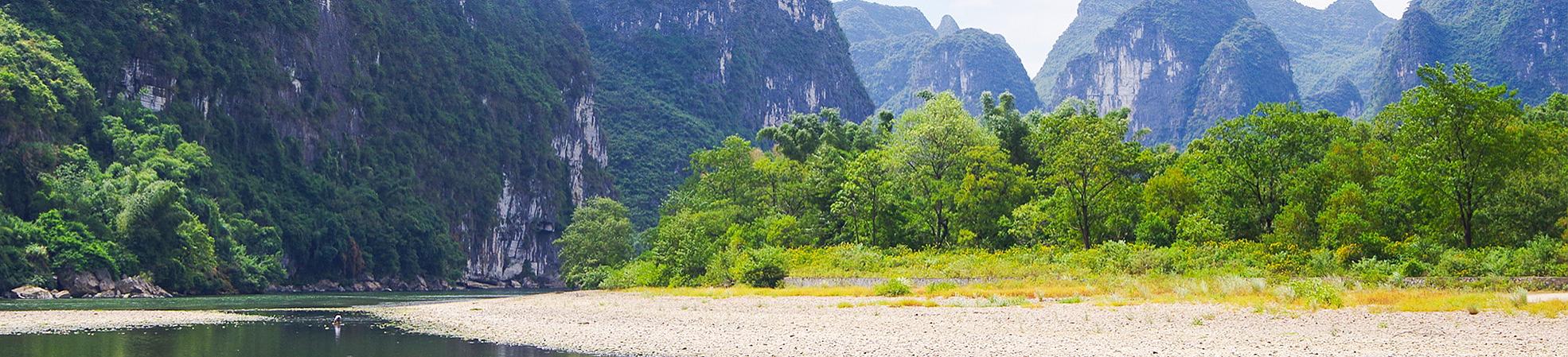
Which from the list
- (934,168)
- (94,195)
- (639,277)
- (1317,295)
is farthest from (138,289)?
(1317,295)

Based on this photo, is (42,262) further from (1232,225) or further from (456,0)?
(456,0)

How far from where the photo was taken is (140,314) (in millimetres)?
43156

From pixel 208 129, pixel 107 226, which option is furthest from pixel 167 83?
pixel 107 226

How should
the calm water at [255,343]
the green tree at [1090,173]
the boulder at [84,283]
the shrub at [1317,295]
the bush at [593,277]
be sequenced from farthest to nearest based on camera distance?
the bush at [593,277] < the boulder at [84,283] < the green tree at [1090,173] < the shrub at [1317,295] < the calm water at [255,343]

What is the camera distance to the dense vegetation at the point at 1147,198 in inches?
1601

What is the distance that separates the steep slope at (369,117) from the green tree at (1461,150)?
95.6m

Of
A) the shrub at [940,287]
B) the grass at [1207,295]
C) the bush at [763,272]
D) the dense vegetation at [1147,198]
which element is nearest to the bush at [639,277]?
the dense vegetation at [1147,198]

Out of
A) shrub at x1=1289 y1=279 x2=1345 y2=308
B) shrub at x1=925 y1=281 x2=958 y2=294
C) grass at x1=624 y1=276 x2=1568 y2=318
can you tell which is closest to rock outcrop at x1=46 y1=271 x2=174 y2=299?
grass at x1=624 y1=276 x2=1568 y2=318

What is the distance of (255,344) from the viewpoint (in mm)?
27297

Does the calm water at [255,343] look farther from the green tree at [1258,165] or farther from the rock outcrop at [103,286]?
the rock outcrop at [103,286]

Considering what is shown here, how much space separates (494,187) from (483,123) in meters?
10.5

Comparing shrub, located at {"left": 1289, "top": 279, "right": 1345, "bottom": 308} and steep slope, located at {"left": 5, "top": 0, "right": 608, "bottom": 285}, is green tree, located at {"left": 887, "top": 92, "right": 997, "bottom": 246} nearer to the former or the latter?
shrub, located at {"left": 1289, "top": 279, "right": 1345, "bottom": 308}

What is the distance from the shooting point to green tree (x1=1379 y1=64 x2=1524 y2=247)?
4069 centimetres

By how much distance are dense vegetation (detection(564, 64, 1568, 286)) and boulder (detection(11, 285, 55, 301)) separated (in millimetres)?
32453
